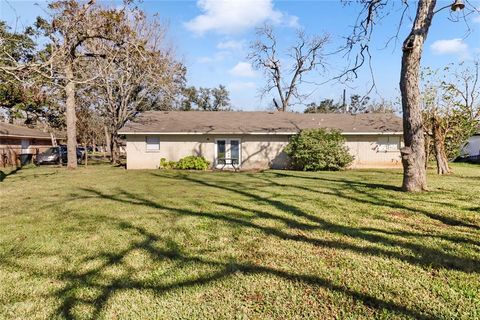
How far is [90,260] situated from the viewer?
4.04m

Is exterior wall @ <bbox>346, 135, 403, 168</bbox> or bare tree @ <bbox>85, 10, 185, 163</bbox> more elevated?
bare tree @ <bbox>85, 10, 185, 163</bbox>

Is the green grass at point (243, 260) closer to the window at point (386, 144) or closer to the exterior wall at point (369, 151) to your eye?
the exterior wall at point (369, 151)

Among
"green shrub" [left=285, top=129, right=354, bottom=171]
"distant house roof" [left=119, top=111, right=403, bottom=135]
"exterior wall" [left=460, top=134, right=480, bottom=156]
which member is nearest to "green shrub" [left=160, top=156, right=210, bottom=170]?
"distant house roof" [left=119, top=111, right=403, bottom=135]

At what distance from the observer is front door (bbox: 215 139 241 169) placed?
1867 cm

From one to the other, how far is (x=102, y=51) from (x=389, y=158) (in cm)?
2022

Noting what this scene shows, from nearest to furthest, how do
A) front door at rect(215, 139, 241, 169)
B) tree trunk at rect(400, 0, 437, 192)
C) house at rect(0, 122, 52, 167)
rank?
tree trunk at rect(400, 0, 437, 192), front door at rect(215, 139, 241, 169), house at rect(0, 122, 52, 167)

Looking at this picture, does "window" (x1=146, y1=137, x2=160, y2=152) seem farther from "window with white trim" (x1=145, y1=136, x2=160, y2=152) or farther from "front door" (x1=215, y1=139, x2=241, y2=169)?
"front door" (x1=215, y1=139, x2=241, y2=169)

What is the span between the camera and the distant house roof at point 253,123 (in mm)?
18328

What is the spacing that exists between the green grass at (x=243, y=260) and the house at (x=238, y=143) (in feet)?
35.9

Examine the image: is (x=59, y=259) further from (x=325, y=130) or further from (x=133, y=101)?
(x=133, y=101)

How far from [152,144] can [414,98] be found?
48.0 feet

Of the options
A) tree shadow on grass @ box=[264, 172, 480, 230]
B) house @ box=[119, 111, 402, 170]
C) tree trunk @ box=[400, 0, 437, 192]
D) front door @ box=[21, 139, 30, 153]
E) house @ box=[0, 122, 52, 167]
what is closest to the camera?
tree shadow on grass @ box=[264, 172, 480, 230]

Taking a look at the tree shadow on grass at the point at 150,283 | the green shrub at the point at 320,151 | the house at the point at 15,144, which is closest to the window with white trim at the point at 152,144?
the green shrub at the point at 320,151

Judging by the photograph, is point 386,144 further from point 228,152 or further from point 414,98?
point 414,98
